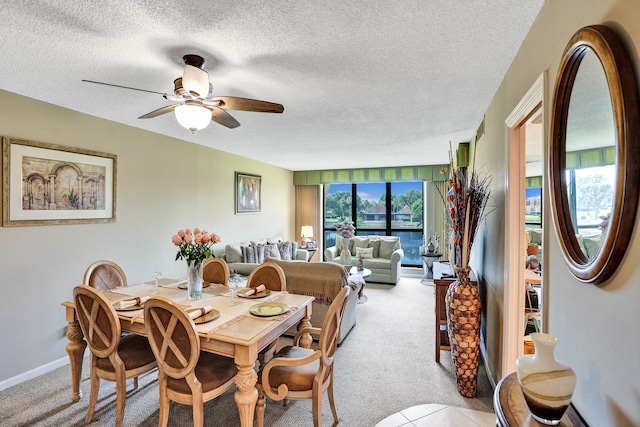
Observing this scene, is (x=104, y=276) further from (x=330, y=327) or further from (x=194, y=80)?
(x=330, y=327)

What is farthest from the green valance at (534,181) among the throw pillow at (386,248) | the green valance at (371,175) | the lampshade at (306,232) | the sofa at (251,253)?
the lampshade at (306,232)

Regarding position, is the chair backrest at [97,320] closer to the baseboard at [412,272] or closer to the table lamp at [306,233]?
the table lamp at [306,233]

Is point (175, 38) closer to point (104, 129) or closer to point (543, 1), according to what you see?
point (543, 1)

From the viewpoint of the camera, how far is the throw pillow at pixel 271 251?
210 inches

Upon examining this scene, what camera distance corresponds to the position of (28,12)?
157 cm

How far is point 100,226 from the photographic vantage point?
10.8 ft

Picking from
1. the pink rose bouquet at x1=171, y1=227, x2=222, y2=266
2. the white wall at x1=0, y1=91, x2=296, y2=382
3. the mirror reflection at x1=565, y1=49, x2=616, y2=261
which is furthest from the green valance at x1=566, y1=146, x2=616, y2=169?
the white wall at x1=0, y1=91, x2=296, y2=382

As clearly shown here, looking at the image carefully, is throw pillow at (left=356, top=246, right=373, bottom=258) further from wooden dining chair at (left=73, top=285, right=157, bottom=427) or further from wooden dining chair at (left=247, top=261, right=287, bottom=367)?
wooden dining chair at (left=73, top=285, right=157, bottom=427)

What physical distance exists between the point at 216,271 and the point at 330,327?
167cm

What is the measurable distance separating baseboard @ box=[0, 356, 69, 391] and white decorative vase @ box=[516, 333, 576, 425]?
3704 mm

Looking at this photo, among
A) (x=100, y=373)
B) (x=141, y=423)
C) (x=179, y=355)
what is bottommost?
(x=141, y=423)

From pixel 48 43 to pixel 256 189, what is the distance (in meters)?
4.28

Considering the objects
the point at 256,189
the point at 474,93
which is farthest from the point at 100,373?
the point at 256,189

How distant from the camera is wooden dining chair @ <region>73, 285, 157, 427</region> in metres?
1.94
